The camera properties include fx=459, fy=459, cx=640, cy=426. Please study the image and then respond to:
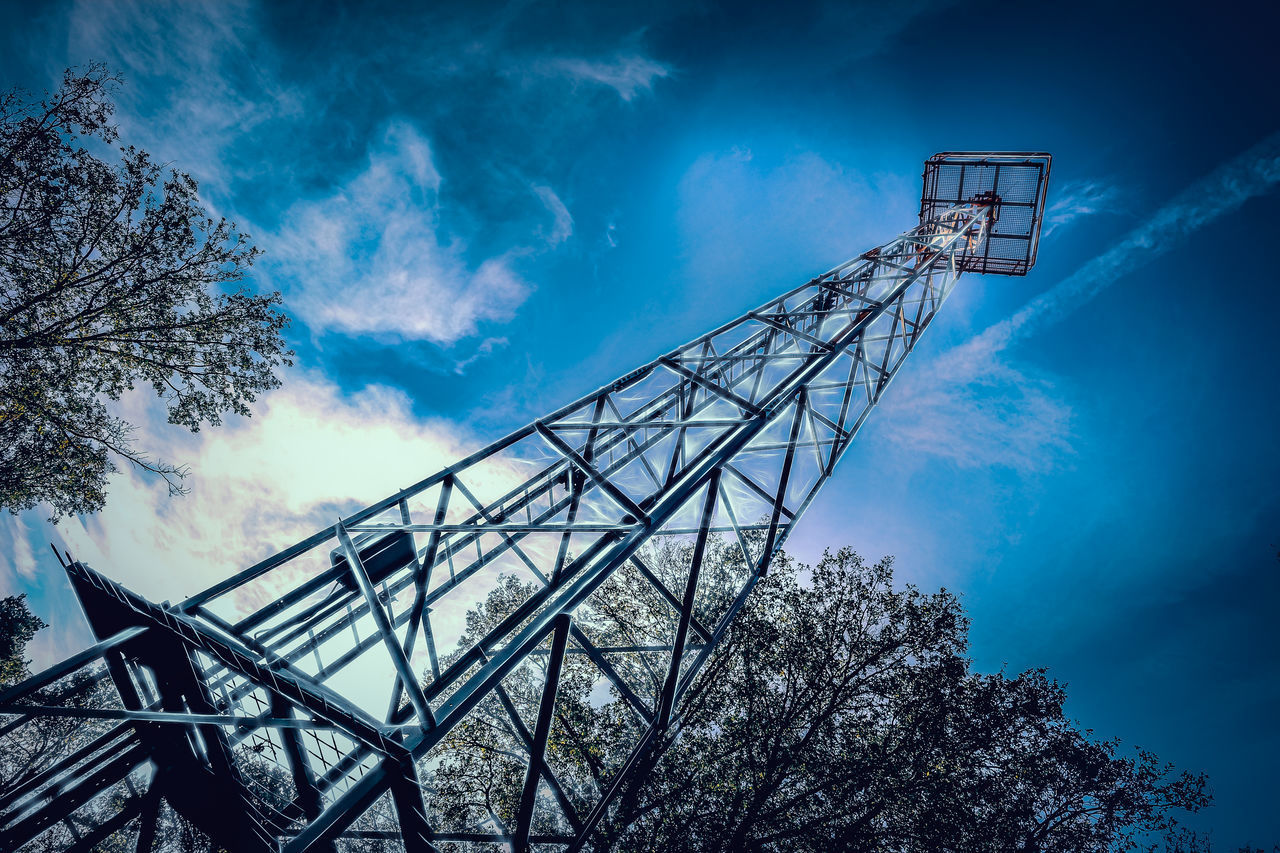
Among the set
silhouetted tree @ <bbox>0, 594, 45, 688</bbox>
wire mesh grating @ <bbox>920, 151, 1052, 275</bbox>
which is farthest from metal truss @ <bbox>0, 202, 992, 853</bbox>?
silhouetted tree @ <bbox>0, 594, 45, 688</bbox>

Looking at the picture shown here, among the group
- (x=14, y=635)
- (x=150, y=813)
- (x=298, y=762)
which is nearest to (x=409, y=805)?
(x=298, y=762)

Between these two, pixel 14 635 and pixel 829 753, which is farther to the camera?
pixel 14 635

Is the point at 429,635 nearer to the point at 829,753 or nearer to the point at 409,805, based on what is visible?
the point at 409,805

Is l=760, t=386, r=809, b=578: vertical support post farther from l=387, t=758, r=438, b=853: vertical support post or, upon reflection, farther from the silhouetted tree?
the silhouetted tree

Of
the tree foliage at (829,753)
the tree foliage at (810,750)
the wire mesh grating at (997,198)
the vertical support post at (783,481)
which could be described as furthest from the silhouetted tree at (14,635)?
the wire mesh grating at (997,198)

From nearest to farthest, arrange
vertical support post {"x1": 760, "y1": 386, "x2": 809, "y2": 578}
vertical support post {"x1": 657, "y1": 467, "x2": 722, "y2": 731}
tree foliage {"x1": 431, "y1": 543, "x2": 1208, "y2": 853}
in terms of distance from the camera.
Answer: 1. vertical support post {"x1": 657, "y1": 467, "x2": 722, "y2": 731}
2. vertical support post {"x1": 760, "y1": 386, "x2": 809, "y2": 578}
3. tree foliage {"x1": 431, "y1": 543, "x2": 1208, "y2": 853}

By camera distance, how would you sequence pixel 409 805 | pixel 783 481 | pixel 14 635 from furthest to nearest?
pixel 14 635 → pixel 783 481 → pixel 409 805

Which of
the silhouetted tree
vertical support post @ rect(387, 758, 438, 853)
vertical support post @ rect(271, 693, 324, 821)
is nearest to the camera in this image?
vertical support post @ rect(387, 758, 438, 853)

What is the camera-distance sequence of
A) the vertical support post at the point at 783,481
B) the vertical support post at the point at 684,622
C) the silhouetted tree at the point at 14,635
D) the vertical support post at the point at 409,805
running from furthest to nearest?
the silhouetted tree at the point at 14,635
the vertical support post at the point at 783,481
the vertical support post at the point at 684,622
the vertical support post at the point at 409,805

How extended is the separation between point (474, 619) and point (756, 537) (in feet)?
31.8

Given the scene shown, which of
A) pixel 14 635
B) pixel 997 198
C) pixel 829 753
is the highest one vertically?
pixel 14 635

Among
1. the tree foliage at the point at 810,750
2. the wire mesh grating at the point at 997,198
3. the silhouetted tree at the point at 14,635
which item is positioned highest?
the silhouetted tree at the point at 14,635

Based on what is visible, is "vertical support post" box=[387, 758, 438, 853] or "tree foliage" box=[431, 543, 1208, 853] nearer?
"vertical support post" box=[387, 758, 438, 853]

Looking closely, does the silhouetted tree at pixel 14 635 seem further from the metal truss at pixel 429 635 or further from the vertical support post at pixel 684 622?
the vertical support post at pixel 684 622
